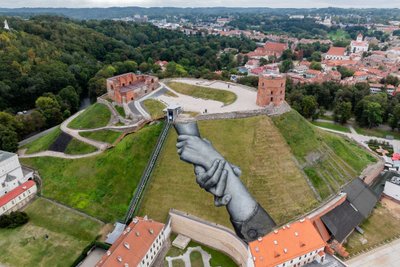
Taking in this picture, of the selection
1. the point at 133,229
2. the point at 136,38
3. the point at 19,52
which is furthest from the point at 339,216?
the point at 136,38

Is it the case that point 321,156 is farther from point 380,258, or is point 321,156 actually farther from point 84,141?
point 84,141

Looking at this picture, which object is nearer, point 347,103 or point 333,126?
point 347,103

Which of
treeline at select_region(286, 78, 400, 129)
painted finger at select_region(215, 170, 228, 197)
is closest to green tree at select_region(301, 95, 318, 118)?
treeline at select_region(286, 78, 400, 129)

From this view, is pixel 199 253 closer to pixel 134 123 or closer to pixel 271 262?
pixel 271 262

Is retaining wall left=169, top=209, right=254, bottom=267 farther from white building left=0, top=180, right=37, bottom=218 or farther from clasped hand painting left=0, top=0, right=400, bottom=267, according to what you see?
white building left=0, top=180, right=37, bottom=218

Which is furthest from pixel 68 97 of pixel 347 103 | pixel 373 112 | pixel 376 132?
pixel 376 132

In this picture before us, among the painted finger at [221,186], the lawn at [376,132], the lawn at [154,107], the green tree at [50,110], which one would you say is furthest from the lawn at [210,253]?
the lawn at [376,132]

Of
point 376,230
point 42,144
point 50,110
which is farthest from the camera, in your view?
point 50,110
